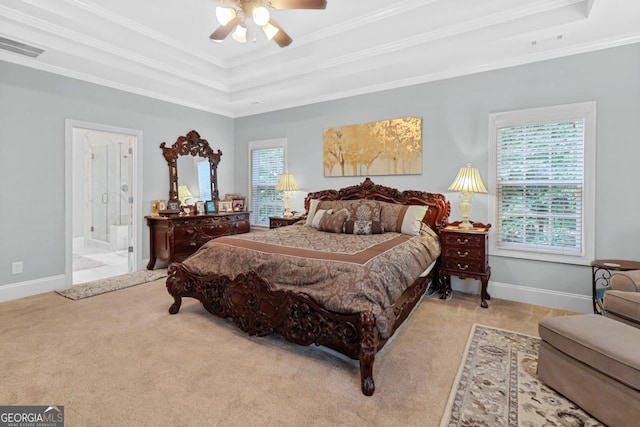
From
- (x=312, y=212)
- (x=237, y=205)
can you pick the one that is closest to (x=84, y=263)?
(x=237, y=205)

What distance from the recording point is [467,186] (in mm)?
Answer: 3605

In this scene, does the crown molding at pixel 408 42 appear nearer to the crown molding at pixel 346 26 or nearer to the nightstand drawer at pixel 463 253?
the crown molding at pixel 346 26

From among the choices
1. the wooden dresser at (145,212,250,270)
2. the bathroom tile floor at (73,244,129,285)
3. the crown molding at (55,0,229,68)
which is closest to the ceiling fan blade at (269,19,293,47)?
the crown molding at (55,0,229,68)

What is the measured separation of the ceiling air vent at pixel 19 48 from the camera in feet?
10.5

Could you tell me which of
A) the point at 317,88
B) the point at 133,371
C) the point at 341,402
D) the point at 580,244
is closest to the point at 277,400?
the point at 341,402

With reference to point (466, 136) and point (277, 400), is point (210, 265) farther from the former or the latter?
point (466, 136)

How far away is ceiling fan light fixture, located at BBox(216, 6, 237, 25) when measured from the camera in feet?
8.86

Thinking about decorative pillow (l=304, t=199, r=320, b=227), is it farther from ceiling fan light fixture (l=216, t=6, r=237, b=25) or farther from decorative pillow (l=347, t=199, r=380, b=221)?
ceiling fan light fixture (l=216, t=6, r=237, b=25)

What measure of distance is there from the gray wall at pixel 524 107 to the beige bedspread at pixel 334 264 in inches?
45.4

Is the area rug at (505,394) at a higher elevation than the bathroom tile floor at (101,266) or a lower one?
lower

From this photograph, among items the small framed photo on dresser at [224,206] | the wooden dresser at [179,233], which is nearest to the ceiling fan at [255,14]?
the wooden dresser at [179,233]

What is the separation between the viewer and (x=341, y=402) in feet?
6.21

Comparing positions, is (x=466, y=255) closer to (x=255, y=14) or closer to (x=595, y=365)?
(x=595, y=365)

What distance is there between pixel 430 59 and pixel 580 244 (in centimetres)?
258
